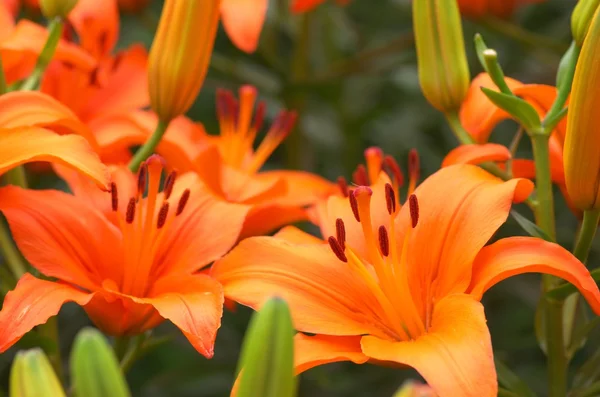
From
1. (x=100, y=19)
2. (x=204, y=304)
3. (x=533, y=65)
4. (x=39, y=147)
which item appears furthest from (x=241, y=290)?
(x=533, y=65)

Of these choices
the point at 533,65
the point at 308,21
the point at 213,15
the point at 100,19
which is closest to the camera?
the point at 213,15

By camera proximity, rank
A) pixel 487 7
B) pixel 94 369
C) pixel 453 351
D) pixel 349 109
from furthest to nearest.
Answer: pixel 349 109 < pixel 487 7 < pixel 453 351 < pixel 94 369

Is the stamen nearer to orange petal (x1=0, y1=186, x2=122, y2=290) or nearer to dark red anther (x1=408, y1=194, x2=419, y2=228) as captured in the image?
orange petal (x1=0, y1=186, x2=122, y2=290)

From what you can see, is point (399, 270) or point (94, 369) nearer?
point (94, 369)

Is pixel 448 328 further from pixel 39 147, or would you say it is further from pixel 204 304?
pixel 39 147

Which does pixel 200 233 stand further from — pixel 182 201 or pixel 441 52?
pixel 441 52

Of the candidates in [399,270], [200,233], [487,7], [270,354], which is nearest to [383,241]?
[399,270]
